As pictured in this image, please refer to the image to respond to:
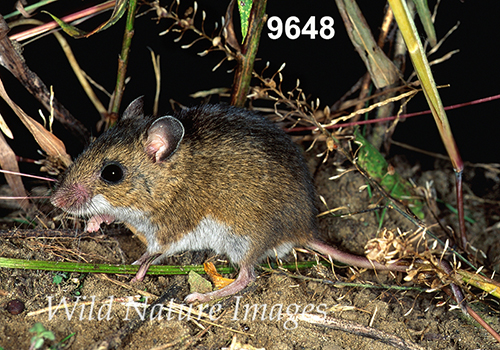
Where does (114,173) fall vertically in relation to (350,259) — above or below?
above

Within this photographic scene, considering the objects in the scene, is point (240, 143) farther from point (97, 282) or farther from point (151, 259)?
point (97, 282)

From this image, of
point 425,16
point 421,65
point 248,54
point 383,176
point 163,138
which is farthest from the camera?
point 383,176

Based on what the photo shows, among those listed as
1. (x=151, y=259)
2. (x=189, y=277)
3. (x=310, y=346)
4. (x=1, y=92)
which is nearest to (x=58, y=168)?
(x=1, y=92)

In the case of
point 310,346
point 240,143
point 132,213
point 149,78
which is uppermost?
point 149,78

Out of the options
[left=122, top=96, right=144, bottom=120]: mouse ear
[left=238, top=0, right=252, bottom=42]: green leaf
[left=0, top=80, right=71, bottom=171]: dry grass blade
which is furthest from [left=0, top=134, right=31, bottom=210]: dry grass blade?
[left=238, top=0, right=252, bottom=42]: green leaf

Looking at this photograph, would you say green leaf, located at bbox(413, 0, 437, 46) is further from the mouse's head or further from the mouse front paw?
the mouse front paw

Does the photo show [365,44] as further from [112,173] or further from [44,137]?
[44,137]

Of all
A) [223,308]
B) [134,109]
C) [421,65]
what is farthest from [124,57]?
[421,65]
